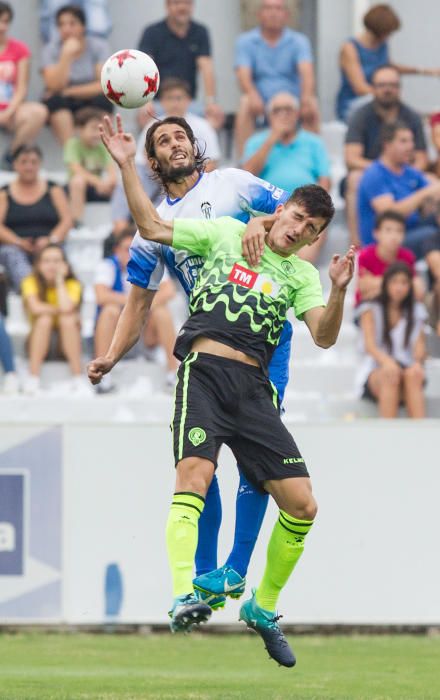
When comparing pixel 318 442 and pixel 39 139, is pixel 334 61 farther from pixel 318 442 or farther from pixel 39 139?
pixel 318 442

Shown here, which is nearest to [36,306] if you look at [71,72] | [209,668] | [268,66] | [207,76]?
[71,72]

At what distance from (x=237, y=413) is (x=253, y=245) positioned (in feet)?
2.66

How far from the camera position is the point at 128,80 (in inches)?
296

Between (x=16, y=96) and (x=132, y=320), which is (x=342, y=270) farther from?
(x=16, y=96)

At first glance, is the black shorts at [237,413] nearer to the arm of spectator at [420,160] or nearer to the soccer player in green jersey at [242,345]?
the soccer player in green jersey at [242,345]

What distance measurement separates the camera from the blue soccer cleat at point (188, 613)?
6.98 metres

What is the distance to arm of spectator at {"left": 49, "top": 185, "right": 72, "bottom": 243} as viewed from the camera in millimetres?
14675

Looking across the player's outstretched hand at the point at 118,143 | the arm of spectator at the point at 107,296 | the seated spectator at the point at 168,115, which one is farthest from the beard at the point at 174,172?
the seated spectator at the point at 168,115

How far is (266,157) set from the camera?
47.5ft

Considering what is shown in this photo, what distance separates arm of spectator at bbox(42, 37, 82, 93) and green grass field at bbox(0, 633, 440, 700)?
6.62 metres

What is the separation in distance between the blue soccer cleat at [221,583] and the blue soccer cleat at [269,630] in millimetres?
109

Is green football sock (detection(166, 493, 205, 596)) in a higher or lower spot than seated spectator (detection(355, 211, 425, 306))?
lower

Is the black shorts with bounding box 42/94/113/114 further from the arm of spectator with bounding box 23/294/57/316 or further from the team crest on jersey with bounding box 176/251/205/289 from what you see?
the team crest on jersey with bounding box 176/251/205/289

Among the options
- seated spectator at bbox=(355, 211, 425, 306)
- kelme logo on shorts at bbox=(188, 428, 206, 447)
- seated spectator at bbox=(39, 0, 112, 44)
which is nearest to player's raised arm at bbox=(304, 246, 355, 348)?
kelme logo on shorts at bbox=(188, 428, 206, 447)
